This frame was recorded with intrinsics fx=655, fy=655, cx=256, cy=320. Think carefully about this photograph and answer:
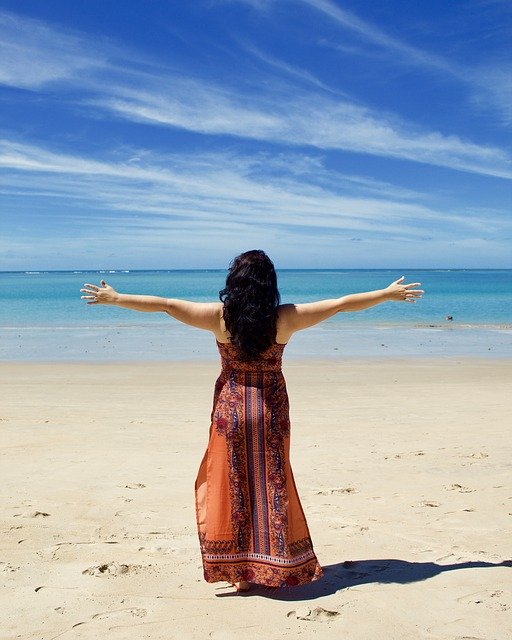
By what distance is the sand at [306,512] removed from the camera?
3447 millimetres

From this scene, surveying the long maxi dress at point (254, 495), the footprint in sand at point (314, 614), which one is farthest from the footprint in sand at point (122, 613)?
the footprint in sand at point (314, 614)

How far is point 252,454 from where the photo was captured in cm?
375

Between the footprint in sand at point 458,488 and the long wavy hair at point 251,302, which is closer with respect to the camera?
the long wavy hair at point 251,302

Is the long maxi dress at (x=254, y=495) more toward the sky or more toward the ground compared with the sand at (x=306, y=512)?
more toward the sky

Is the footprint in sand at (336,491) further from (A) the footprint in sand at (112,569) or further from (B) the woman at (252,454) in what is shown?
(A) the footprint in sand at (112,569)

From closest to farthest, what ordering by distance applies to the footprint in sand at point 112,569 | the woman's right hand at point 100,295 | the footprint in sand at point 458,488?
1. the woman's right hand at point 100,295
2. the footprint in sand at point 112,569
3. the footprint in sand at point 458,488

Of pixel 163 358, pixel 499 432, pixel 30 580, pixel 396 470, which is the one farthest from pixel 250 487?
pixel 163 358

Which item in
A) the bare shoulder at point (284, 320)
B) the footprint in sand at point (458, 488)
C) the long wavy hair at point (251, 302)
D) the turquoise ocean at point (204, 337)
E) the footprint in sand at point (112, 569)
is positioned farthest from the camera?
the turquoise ocean at point (204, 337)

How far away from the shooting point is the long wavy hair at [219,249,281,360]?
12.0ft

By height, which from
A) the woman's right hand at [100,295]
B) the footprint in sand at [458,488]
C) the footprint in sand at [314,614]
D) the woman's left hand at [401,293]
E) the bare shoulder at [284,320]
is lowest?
the footprint in sand at [314,614]

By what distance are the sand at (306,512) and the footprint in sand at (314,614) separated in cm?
1

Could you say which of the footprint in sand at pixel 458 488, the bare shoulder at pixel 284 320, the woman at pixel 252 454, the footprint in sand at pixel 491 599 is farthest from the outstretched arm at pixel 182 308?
the footprint in sand at pixel 458 488

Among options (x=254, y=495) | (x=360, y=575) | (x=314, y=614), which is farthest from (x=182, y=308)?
(x=360, y=575)

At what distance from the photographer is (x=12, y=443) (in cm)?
737
